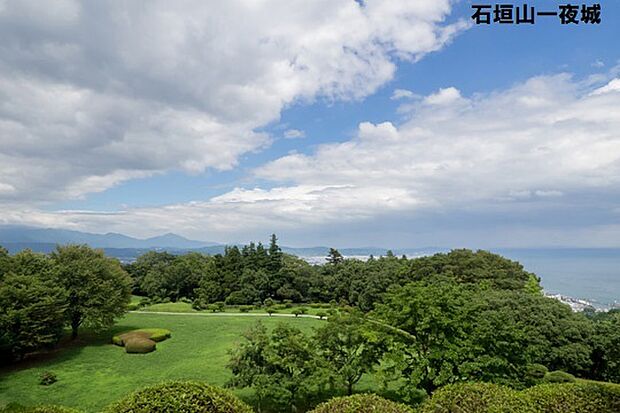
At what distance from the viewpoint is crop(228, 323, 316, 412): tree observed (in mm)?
11641

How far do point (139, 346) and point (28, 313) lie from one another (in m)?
5.64

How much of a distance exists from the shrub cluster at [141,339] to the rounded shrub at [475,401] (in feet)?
63.9

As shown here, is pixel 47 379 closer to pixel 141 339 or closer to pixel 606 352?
pixel 141 339

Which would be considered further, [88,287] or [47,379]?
[88,287]

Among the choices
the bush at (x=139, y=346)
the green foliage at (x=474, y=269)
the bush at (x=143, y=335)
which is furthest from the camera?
the green foliage at (x=474, y=269)

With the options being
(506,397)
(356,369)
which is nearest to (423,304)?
(356,369)

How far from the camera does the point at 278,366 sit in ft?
40.2

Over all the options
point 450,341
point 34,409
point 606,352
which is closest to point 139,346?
point 450,341

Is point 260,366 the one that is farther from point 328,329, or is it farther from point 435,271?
point 435,271

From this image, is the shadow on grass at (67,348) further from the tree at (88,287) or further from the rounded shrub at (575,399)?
the rounded shrub at (575,399)

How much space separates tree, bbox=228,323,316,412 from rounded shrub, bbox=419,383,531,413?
19.4 feet

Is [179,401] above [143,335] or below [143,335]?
above

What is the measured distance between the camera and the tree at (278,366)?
11.6 metres

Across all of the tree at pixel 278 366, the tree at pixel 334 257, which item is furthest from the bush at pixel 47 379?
the tree at pixel 334 257
